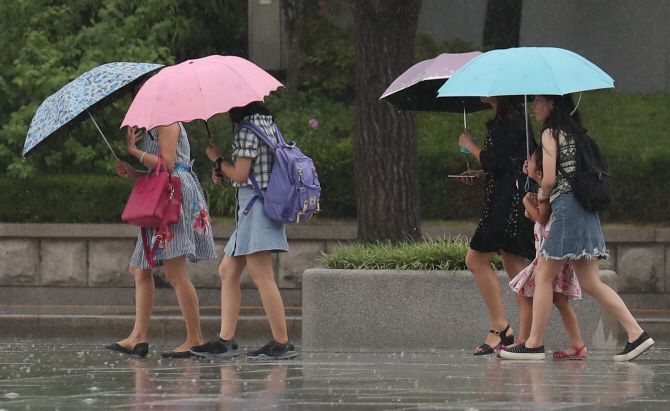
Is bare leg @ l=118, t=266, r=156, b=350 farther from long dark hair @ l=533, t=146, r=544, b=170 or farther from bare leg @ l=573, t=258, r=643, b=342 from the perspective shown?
bare leg @ l=573, t=258, r=643, b=342

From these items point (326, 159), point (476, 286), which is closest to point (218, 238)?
point (326, 159)

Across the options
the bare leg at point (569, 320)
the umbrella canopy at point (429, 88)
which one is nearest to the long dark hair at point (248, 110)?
the umbrella canopy at point (429, 88)

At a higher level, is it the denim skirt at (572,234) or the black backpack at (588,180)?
the black backpack at (588,180)

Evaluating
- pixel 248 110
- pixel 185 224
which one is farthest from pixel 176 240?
pixel 248 110

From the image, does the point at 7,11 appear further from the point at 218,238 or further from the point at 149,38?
the point at 218,238

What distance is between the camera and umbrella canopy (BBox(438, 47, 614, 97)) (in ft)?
22.4

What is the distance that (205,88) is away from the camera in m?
7.10

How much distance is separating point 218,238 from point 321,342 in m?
4.14

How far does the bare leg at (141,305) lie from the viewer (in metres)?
7.75

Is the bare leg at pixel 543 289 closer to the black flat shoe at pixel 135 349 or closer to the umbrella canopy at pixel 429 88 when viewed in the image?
the umbrella canopy at pixel 429 88

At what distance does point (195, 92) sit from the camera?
7070 mm

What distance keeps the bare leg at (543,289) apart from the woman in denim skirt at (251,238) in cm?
155

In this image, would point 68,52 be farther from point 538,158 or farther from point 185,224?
point 538,158

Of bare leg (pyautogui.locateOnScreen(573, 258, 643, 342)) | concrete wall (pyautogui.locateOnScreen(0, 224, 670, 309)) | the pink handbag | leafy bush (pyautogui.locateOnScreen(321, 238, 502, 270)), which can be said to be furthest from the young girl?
concrete wall (pyautogui.locateOnScreen(0, 224, 670, 309))
